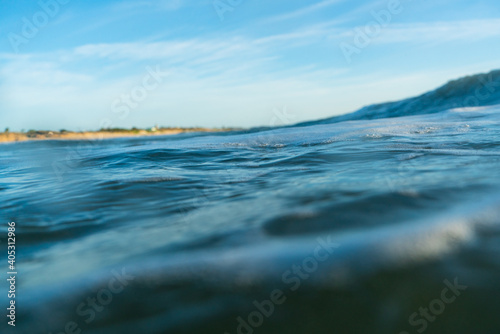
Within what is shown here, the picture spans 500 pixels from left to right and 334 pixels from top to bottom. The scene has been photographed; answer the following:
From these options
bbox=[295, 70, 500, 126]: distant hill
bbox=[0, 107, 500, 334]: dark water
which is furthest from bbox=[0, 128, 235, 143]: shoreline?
bbox=[0, 107, 500, 334]: dark water

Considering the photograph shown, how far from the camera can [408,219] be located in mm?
1517

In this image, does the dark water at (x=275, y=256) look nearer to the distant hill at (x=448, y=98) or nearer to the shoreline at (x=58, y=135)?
the distant hill at (x=448, y=98)

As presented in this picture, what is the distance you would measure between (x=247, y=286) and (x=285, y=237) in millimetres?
328

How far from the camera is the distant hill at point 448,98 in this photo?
14.3 metres

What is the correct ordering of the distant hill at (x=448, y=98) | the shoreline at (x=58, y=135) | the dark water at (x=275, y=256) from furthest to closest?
the shoreline at (x=58, y=135), the distant hill at (x=448, y=98), the dark water at (x=275, y=256)

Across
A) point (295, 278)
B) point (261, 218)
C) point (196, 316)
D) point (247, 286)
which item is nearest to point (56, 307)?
point (196, 316)

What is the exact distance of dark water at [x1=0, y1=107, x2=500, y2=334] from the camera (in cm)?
106

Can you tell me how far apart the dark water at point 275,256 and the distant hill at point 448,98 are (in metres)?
13.3

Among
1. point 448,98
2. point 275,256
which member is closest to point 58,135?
point 448,98

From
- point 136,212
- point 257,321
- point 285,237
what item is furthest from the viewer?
point 136,212

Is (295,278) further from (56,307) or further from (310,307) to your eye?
(56,307)

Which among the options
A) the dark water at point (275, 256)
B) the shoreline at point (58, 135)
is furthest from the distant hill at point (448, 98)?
the dark water at point (275, 256)

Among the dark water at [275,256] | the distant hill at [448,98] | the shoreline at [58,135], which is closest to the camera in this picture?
the dark water at [275,256]

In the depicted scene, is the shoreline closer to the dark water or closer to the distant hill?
the distant hill
